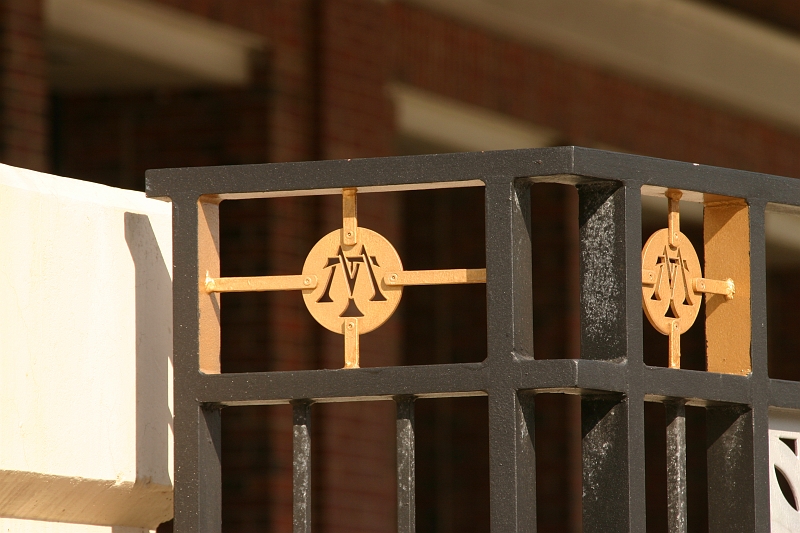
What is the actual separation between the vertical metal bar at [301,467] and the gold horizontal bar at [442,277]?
0.23 m

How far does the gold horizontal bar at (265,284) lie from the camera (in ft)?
7.18

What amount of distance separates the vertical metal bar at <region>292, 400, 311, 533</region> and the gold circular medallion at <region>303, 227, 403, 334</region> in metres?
0.13

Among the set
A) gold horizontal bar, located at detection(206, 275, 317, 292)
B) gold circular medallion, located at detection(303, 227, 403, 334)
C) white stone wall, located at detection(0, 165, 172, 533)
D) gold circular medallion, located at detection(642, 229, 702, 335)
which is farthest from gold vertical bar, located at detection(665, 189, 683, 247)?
white stone wall, located at detection(0, 165, 172, 533)

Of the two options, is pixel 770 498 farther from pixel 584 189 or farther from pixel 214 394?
pixel 214 394

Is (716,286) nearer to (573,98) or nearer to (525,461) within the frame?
(525,461)

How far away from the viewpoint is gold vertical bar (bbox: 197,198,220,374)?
7.29ft

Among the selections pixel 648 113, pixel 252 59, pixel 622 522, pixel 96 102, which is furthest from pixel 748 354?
pixel 648 113

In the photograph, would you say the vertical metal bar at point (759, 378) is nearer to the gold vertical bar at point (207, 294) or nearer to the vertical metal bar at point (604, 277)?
the vertical metal bar at point (604, 277)

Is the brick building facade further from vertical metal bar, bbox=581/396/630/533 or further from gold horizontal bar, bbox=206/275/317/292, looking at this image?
vertical metal bar, bbox=581/396/630/533

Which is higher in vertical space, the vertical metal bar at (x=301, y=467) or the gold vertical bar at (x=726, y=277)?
the gold vertical bar at (x=726, y=277)

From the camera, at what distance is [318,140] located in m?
6.64

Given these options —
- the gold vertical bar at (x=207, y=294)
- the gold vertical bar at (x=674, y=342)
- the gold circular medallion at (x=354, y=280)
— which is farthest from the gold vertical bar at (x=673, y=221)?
the gold vertical bar at (x=207, y=294)

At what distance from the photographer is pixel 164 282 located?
2461mm

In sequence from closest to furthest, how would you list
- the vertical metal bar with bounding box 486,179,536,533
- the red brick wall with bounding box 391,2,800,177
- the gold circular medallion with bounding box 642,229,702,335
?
the vertical metal bar with bounding box 486,179,536,533 < the gold circular medallion with bounding box 642,229,702,335 < the red brick wall with bounding box 391,2,800,177
